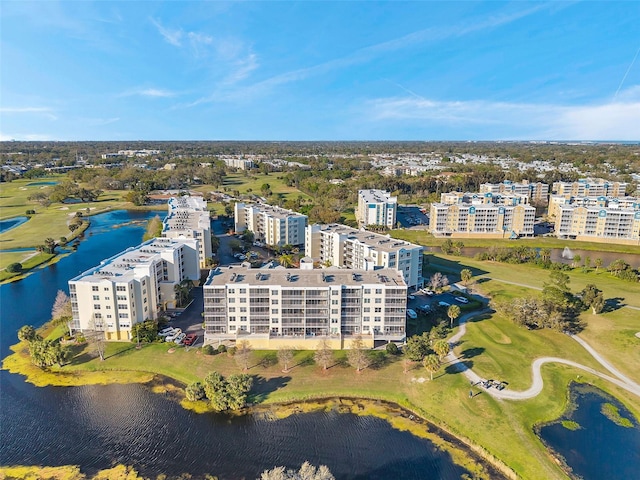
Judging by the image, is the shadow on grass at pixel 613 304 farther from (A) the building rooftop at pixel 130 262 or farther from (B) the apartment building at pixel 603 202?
(A) the building rooftop at pixel 130 262

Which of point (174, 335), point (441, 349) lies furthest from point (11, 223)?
point (441, 349)

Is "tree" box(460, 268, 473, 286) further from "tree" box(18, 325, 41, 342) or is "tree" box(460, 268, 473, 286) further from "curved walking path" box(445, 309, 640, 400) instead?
"tree" box(18, 325, 41, 342)

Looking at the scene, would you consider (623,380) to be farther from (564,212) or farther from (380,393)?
(564,212)

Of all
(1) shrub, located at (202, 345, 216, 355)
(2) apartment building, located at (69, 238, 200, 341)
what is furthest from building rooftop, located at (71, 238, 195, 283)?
(1) shrub, located at (202, 345, 216, 355)

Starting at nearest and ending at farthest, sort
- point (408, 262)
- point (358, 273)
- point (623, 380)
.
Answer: point (623, 380)
point (358, 273)
point (408, 262)

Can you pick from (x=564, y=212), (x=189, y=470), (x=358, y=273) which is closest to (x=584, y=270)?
(x=564, y=212)
